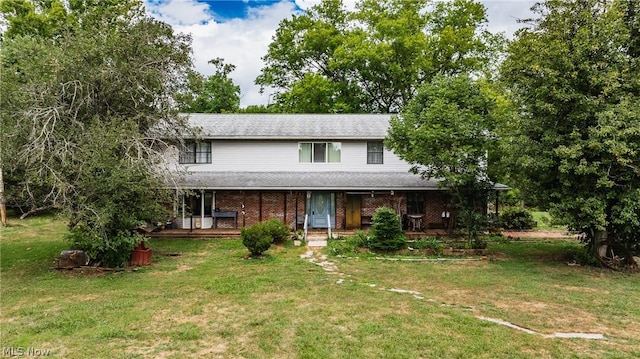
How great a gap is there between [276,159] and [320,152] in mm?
2304

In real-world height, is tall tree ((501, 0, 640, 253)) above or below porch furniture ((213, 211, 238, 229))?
above

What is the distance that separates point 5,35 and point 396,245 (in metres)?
35.3

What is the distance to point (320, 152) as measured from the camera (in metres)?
20.5

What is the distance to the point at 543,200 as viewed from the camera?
13.1 metres

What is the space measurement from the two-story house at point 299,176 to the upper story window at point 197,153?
0.04 meters

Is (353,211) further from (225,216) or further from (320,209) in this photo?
(225,216)

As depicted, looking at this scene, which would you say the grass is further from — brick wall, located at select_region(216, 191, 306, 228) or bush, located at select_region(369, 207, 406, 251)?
brick wall, located at select_region(216, 191, 306, 228)

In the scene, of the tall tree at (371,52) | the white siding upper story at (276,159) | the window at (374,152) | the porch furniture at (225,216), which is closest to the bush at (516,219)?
the white siding upper story at (276,159)

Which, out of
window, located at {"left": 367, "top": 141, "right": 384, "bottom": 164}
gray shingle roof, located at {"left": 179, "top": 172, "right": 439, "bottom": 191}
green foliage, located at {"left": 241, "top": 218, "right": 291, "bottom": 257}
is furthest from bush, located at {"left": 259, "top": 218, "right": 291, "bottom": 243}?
window, located at {"left": 367, "top": 141, "right": 384, "bottom": 164}

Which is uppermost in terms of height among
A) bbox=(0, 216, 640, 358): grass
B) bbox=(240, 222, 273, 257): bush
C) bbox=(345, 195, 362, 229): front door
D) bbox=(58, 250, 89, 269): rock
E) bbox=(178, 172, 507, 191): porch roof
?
bbox=(178, 172, 507, 191): porch roof

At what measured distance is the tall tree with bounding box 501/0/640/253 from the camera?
11.4 meters

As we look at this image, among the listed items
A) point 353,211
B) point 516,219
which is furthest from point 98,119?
point 516,219

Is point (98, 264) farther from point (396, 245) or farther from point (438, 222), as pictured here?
point (438, 222)

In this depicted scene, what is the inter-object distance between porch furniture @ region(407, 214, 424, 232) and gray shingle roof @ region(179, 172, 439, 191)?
161 cm
